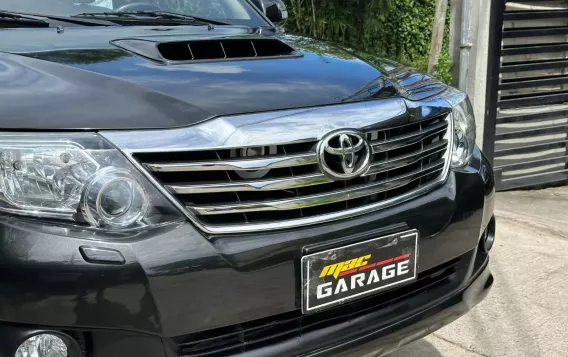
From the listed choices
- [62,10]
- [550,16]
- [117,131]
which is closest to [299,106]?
[117,131]

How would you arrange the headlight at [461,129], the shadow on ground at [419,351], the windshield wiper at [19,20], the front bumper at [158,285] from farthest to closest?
1. the shadow on ground at [419,351]
2. the windshield wiper at [19,20]
3. the headlight at [461,129]
4. the front bumper at [158,285]

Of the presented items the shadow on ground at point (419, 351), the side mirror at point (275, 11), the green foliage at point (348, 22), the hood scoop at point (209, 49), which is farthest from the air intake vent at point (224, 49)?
the green foliage at point (348, 22)

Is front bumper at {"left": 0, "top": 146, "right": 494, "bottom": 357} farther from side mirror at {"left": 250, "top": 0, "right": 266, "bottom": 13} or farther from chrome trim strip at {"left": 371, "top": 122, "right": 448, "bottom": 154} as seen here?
side mirror at {"left": 250, "top": 0, "right": 266, "bottom": 13}

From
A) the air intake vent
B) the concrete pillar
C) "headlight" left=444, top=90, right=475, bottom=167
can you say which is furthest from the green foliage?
the air intake vent

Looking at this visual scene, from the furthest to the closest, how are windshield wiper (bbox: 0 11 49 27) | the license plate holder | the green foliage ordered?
the green foliage → windshield wiper (bbox: 0 11 49 27) → the license plate holder

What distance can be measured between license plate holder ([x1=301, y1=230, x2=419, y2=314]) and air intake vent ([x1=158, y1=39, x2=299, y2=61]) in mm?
790

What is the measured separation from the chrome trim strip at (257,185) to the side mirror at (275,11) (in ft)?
5.87

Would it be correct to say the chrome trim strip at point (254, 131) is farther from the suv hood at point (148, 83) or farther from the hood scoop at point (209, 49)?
the hood scoop at point (209, 49)

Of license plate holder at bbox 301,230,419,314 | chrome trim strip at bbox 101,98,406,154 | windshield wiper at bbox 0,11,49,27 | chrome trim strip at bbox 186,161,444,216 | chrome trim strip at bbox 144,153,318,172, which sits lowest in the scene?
license plate holder at bbox 301,230,419,314

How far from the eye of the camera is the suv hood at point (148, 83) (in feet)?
5.40

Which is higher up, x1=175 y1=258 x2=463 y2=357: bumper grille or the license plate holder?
the license plate holder

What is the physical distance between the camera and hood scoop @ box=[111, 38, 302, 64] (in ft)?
6.97

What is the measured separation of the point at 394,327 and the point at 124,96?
107 cm

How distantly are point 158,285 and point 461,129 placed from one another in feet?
4.32
